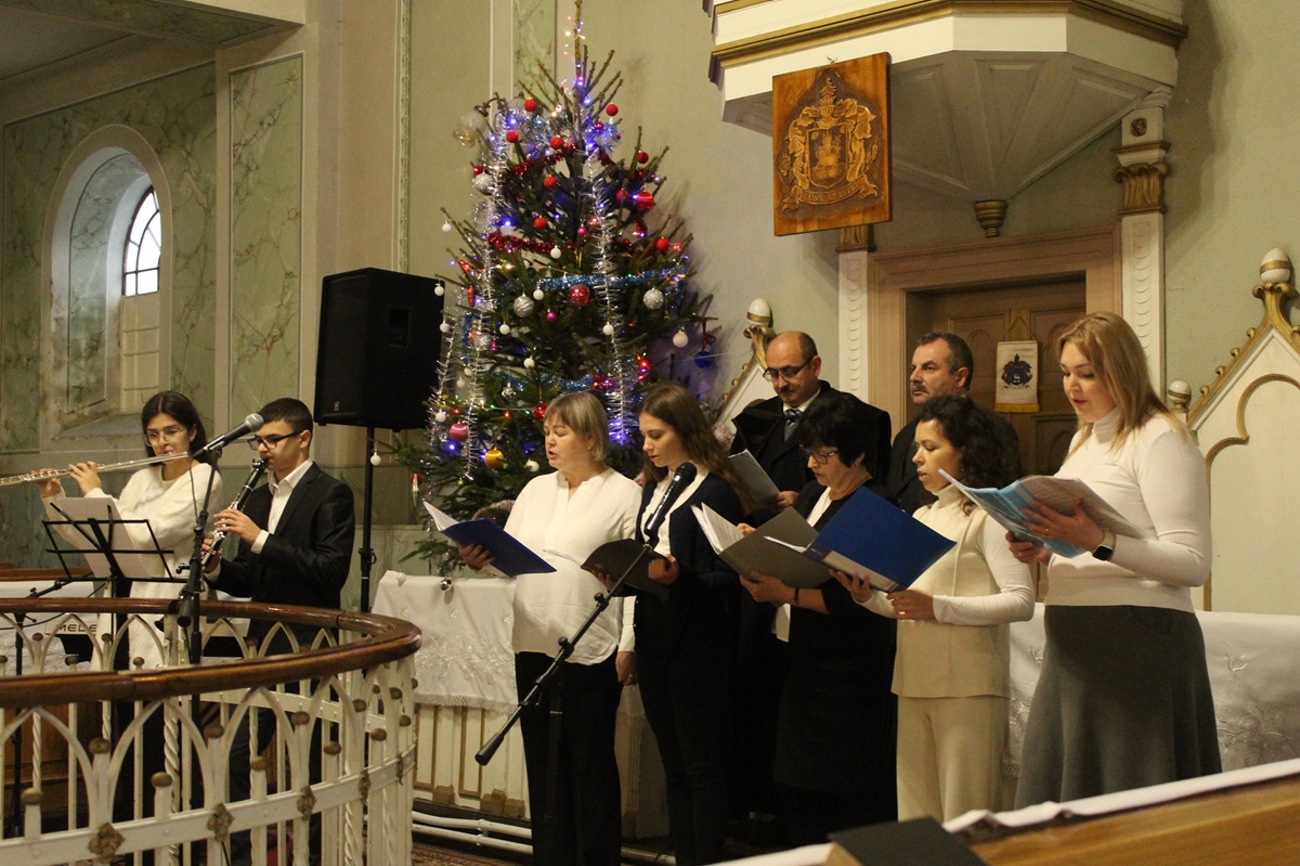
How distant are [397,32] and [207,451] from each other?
15.9ft

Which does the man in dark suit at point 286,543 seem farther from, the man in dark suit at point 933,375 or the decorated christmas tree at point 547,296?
the man in dark suit at point 933,375

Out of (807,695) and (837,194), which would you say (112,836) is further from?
(837,194)

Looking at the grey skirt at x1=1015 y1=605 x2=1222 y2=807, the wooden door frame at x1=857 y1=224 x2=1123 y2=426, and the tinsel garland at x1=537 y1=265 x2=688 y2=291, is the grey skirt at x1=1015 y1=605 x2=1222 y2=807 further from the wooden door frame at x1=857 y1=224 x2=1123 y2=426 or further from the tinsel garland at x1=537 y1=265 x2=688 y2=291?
the tinsel garland at x1=537 y1=265 x2=688 y2=291

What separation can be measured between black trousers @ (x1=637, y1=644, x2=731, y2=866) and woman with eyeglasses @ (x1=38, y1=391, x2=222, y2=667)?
1438 mm

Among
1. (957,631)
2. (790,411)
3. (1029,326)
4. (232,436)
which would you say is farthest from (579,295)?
(957,631)

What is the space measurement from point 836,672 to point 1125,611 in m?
0.82

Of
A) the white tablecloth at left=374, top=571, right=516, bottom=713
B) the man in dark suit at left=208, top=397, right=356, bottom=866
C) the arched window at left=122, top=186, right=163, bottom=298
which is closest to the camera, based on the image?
the man in dark suit at left=208, top=397, right=356, bottom=866

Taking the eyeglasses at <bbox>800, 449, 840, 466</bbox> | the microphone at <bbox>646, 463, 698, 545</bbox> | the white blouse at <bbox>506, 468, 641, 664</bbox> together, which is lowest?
the white blouse at <bbox>506, 468, 641, 664</bbox>

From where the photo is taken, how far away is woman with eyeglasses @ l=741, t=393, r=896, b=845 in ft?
10.6

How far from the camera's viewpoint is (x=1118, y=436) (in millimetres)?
2715

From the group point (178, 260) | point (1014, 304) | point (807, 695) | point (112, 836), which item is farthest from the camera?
point (178, 260)

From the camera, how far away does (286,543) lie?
13.2 ft

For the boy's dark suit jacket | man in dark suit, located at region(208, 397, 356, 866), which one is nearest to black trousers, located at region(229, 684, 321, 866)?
man in dark suit, located at region(208, 397, 356, 866)

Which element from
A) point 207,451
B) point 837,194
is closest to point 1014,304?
point 837,194
